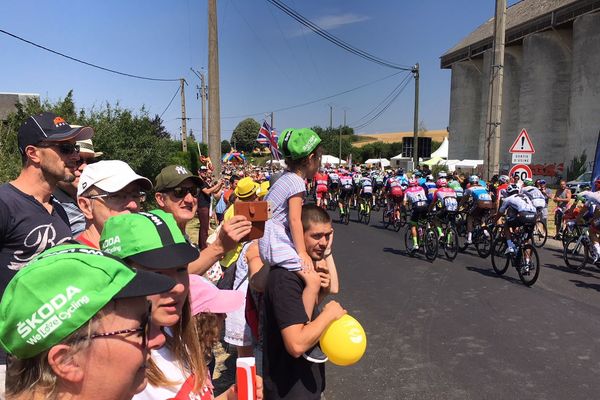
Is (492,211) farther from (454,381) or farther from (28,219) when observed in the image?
(28,219)

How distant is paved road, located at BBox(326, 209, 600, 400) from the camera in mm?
4105

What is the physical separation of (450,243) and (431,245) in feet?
1.78

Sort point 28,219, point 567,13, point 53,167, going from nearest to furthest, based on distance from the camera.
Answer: point 28,219, point 53,167, point 567,13

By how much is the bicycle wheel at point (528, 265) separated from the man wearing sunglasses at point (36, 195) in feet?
24.0

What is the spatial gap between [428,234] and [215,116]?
6526mm

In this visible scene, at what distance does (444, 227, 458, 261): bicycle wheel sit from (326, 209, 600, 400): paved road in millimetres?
513

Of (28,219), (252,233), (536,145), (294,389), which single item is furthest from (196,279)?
(536,145)

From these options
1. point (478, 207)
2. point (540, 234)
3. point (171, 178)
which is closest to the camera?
point (171, 178)

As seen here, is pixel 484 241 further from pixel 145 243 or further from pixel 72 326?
pixel 72 326

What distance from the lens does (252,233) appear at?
7.31 feet

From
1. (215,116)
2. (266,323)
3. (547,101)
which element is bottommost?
(266,323)

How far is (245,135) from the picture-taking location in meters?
94.8

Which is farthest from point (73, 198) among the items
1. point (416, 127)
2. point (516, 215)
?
point (416, 127)

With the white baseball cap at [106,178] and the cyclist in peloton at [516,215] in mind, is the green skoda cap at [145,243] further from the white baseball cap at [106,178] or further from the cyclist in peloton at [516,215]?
the cyclist in peloton at [516,215]
